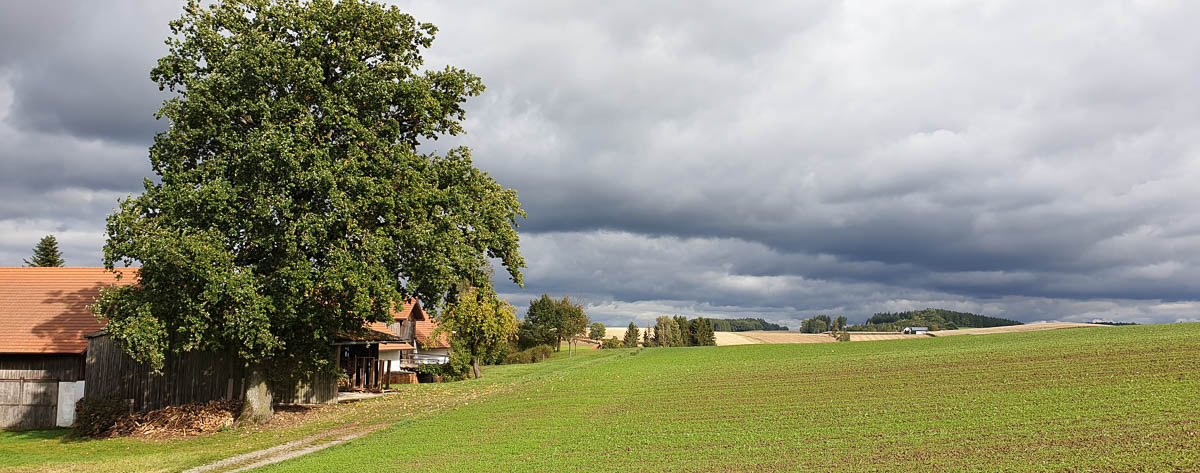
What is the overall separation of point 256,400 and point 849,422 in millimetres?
21305

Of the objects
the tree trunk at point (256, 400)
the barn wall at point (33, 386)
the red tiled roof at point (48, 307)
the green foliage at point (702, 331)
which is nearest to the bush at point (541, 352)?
the green foliage at point (702, 331)

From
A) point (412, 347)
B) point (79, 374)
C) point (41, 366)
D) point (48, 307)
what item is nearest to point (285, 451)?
point (79, 374)

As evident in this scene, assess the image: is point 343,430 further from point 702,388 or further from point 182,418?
point 702,388

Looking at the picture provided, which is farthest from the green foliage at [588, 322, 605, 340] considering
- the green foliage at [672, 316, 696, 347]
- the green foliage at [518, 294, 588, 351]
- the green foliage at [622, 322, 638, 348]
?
the green foliage at [518, 294, 588, 351]

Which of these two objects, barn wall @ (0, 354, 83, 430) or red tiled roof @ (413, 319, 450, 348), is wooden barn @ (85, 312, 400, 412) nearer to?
barn wall @ (0, 354, 83, 430)

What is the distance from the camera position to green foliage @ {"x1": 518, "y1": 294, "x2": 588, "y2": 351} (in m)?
80.4

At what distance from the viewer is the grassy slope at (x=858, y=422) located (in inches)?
579

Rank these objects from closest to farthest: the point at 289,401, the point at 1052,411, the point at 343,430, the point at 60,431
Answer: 1. the point at 1052,411
2. the point at 343,430
3. the point at 60,431
4. the point at 289,401

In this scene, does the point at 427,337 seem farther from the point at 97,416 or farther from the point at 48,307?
the point at 97,416

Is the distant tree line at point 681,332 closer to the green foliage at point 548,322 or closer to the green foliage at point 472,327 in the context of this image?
the green foliage at point 548,322

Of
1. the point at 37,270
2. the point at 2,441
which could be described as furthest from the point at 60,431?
the point at 37,270

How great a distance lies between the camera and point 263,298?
2259 cm

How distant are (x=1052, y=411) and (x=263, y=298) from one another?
23.2 meters

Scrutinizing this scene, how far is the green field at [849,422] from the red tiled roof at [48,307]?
4.52 metres
